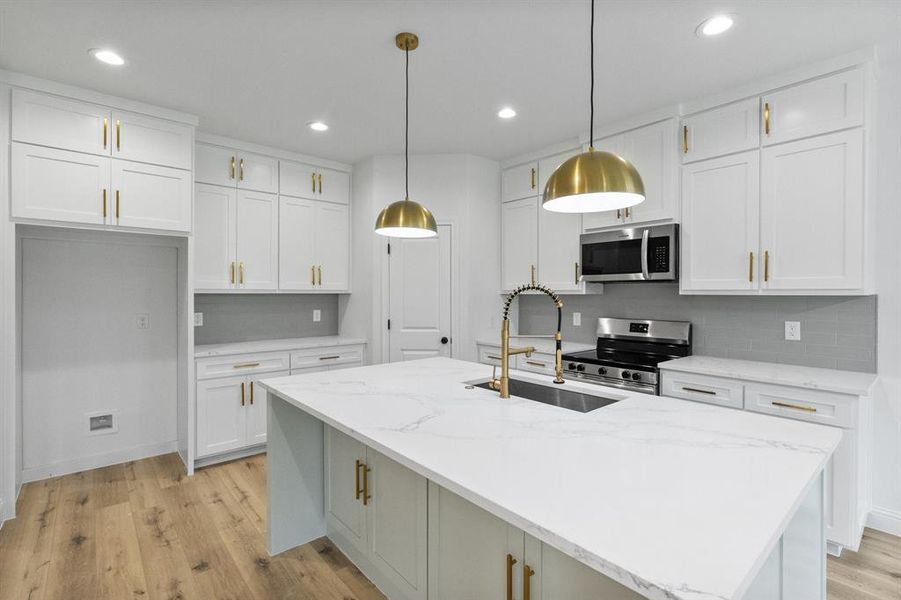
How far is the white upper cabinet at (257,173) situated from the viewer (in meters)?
3.64

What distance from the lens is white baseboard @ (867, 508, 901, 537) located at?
7.88 ft

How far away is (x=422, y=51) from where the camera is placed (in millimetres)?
2309

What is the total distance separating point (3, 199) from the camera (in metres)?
2.48

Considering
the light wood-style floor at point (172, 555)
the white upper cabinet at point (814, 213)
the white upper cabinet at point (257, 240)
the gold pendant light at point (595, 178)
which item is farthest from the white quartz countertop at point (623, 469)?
the white upper cabinet at point (257, 240)

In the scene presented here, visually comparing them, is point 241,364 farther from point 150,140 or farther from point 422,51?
point 422,51

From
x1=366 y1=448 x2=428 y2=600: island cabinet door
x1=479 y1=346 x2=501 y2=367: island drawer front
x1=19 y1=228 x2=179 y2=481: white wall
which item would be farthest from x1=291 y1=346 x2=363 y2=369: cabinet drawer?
x1=366 y1=448 x2=428 y2=600: island cabinet door

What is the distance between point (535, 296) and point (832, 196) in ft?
7.50

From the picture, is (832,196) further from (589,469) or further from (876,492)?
(589,469)

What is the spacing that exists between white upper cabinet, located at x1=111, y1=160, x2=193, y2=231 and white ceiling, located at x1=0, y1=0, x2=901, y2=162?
0.44 meters

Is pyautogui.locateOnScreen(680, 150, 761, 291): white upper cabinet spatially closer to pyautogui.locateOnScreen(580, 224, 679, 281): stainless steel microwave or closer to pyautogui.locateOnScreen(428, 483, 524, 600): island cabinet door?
pyautogui.locateOnScreen(580, 224, 679, 281): stainless steel microwave

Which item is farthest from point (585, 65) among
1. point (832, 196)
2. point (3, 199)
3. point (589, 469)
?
point (3, 199)

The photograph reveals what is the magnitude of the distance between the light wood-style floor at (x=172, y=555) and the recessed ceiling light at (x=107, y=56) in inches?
97.0

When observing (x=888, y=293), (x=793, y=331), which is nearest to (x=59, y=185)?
Answer: (x=793, y=331)

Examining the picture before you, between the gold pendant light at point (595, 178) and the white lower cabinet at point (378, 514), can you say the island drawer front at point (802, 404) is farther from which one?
the white lower cabinet at point (378, 514)
